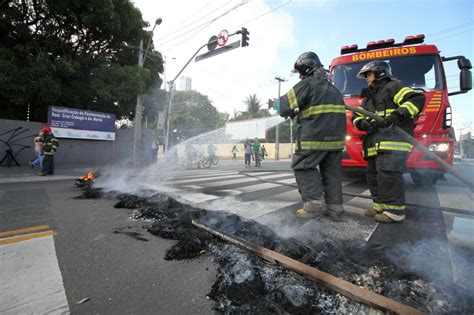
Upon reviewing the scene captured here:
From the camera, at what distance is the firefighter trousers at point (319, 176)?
2.80 metres

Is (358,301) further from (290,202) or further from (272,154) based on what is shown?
(272,154)

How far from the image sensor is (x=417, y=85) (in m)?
4.52

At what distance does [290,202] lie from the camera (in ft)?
12.2

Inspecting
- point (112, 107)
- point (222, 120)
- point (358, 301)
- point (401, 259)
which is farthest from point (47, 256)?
point (222, 120)

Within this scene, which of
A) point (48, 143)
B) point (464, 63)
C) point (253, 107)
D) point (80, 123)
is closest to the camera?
point (464, 63)

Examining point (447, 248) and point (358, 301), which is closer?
point (358, 301)

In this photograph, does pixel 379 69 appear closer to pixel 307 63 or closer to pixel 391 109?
pixel 391 109

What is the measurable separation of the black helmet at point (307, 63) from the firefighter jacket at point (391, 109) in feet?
2.65

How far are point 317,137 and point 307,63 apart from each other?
0.94 meters

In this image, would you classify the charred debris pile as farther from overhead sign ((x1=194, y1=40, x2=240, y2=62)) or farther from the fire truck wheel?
overhead sign ((x1=194, y1=40, x2=240, y2=62))

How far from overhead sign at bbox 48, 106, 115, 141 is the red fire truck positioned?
38.8 ft

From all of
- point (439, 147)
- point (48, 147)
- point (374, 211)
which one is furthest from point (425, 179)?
point (48, 147)

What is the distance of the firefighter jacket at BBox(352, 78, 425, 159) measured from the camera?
257cm

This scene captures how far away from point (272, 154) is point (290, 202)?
3142 cm
